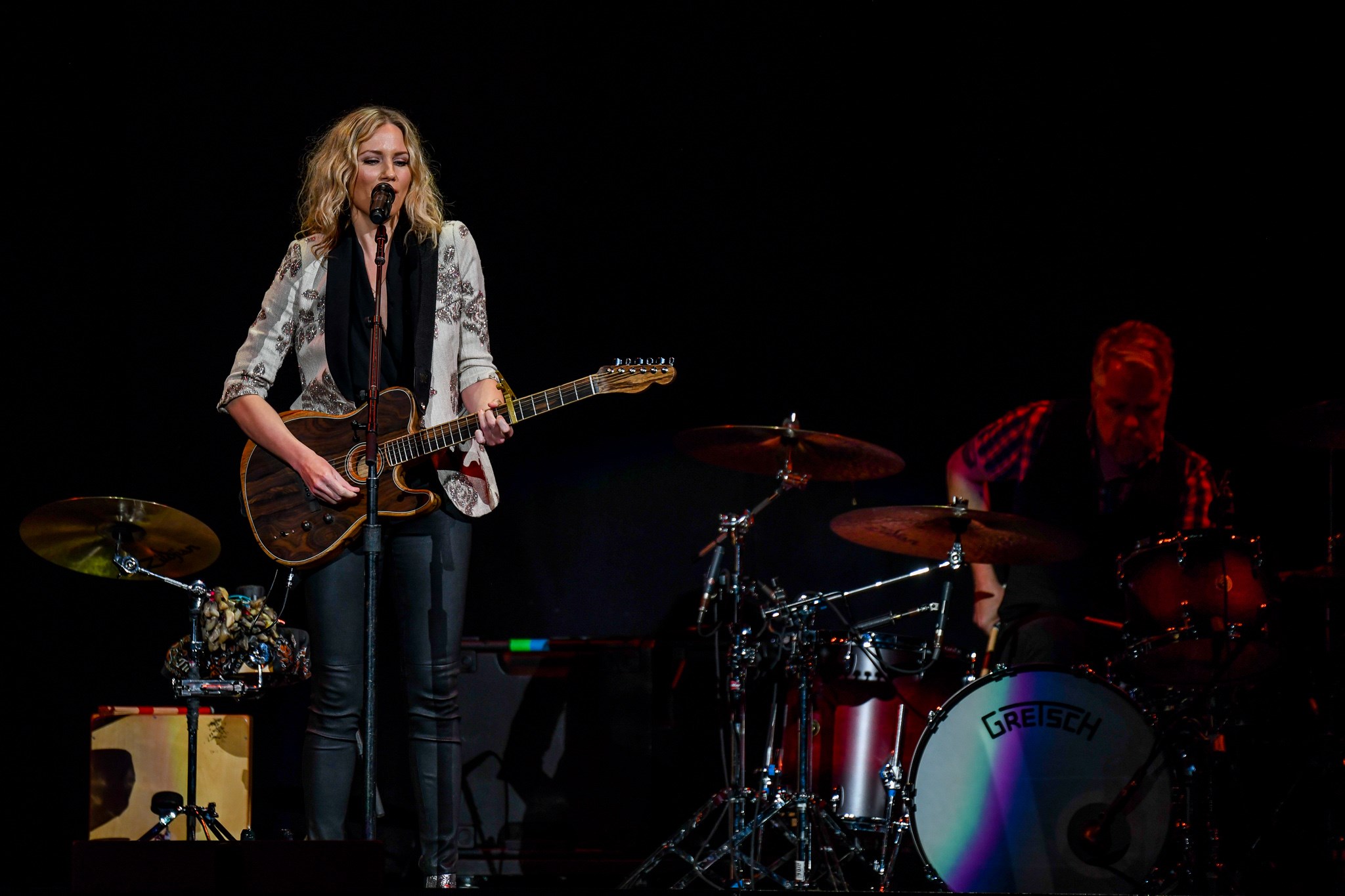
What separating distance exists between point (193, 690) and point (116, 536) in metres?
0.54

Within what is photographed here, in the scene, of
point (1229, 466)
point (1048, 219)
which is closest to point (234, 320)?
point (1048, 219)

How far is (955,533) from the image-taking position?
13.7ft

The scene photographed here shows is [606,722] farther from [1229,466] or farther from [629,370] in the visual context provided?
[1229,466]

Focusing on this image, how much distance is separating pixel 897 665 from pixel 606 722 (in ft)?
3.29

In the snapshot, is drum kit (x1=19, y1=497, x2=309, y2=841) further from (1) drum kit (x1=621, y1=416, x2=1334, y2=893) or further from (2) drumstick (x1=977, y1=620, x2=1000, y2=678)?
(2) drumstick (x1=977, y1=620, x2=1000, y2=678)

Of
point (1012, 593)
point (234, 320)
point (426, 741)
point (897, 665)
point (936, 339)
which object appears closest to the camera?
point (426, 741)

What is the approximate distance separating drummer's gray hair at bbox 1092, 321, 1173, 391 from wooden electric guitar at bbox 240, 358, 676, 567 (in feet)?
7.12

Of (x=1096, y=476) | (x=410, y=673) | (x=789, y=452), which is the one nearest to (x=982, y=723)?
(x=789, y=452)

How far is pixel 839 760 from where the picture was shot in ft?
14.4

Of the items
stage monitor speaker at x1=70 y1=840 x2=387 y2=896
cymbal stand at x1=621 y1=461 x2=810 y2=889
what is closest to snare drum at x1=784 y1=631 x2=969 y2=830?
cymbal stand at x1=621 y1=461 x2=810 y2=889

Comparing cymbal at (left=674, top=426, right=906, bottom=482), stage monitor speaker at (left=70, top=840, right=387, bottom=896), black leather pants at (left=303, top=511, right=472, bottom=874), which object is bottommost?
stage monitor speaker at (left=70, top=840, right=387, bottom=896)

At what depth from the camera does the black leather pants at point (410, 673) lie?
3.20m

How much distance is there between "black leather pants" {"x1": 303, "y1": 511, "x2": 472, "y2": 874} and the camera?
320 centimetres

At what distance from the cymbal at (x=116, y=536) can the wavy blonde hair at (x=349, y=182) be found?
1003 mm
